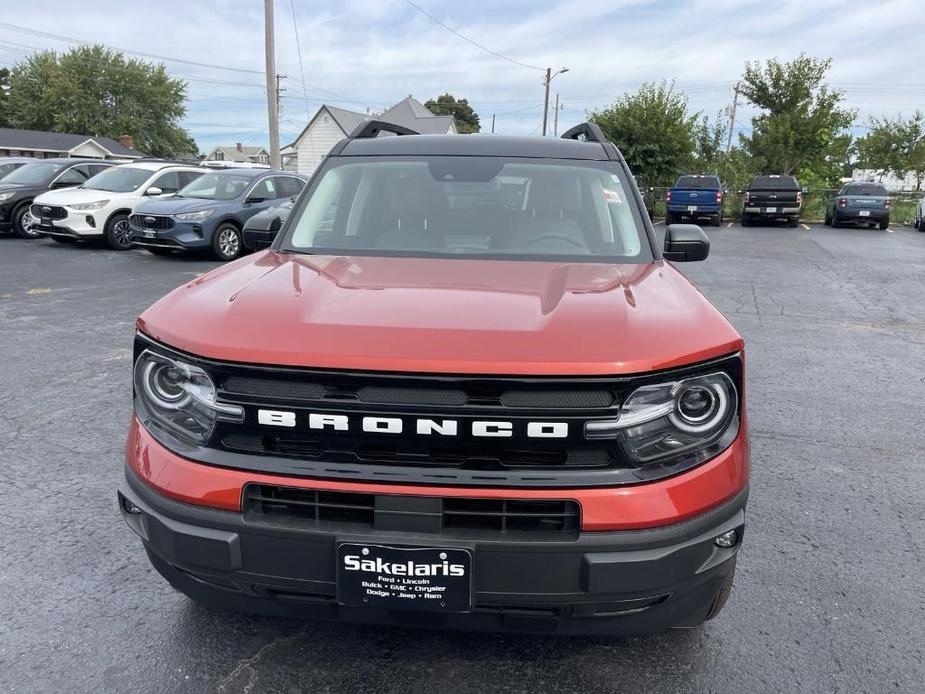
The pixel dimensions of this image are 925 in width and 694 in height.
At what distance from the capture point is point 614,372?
184 centimetres

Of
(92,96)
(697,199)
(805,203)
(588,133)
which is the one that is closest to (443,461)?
(588,133)

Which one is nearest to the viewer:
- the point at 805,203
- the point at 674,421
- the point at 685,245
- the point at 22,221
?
the point at 674,421

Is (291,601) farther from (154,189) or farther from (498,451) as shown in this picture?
(154,189)

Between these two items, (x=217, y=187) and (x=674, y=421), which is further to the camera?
(x=217, y=187)

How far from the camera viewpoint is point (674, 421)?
197 centimetres

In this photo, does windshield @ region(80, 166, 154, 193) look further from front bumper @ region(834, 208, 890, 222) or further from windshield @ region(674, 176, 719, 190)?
front bumper @ region(834, 208, 890, 222)

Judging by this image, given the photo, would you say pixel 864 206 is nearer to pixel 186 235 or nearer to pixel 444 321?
pixel 186 235

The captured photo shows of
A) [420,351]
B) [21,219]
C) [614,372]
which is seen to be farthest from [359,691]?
[21,219]

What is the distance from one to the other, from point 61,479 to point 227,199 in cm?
984

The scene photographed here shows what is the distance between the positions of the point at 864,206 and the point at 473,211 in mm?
25400

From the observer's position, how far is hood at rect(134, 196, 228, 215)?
12211mm

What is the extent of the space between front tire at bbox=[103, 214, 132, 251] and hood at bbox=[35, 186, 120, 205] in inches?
16.8

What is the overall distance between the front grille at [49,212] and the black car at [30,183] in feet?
4.17

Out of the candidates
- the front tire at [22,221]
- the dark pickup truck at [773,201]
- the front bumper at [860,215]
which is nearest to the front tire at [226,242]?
the front tire at [22,221]
